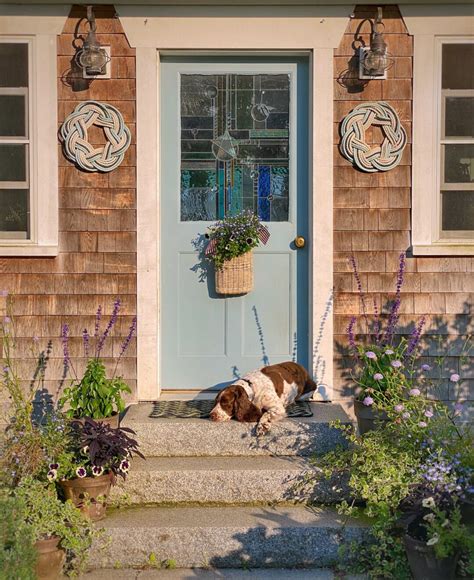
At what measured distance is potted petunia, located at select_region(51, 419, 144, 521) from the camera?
3842mm

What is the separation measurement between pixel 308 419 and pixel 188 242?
4.80ft

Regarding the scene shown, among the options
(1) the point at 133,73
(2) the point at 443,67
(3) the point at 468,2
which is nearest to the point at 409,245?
(2) the point at 443,67

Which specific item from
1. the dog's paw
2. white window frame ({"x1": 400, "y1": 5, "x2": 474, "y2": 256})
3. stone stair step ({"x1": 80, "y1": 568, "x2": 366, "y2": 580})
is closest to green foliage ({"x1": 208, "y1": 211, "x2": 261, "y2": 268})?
white window frame ({"x1": 400, "y1": 5, "x2": 474, "y2": 256})

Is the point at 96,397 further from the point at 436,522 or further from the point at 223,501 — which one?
the point at 436,522

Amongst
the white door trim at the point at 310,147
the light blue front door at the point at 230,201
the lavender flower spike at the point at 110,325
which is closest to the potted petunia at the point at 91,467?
the lavender flower spike at the point at 110,325

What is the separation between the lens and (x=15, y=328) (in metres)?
4.91

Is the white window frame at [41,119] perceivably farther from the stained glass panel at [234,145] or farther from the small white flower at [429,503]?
the small white flower at [429,503]

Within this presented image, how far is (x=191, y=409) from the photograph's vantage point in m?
4.77

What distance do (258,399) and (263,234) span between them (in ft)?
3.89

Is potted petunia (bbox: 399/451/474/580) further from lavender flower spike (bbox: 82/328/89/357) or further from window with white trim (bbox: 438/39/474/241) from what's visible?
lavender flower spike (bbox: 82/328/89/357)

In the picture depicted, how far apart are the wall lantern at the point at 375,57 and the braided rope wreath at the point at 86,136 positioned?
5.14 feet

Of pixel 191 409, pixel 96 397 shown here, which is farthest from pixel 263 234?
pixel 96 397

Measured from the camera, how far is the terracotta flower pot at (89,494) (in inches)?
151

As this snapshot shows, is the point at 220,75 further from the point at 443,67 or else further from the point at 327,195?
the point at 443,67
